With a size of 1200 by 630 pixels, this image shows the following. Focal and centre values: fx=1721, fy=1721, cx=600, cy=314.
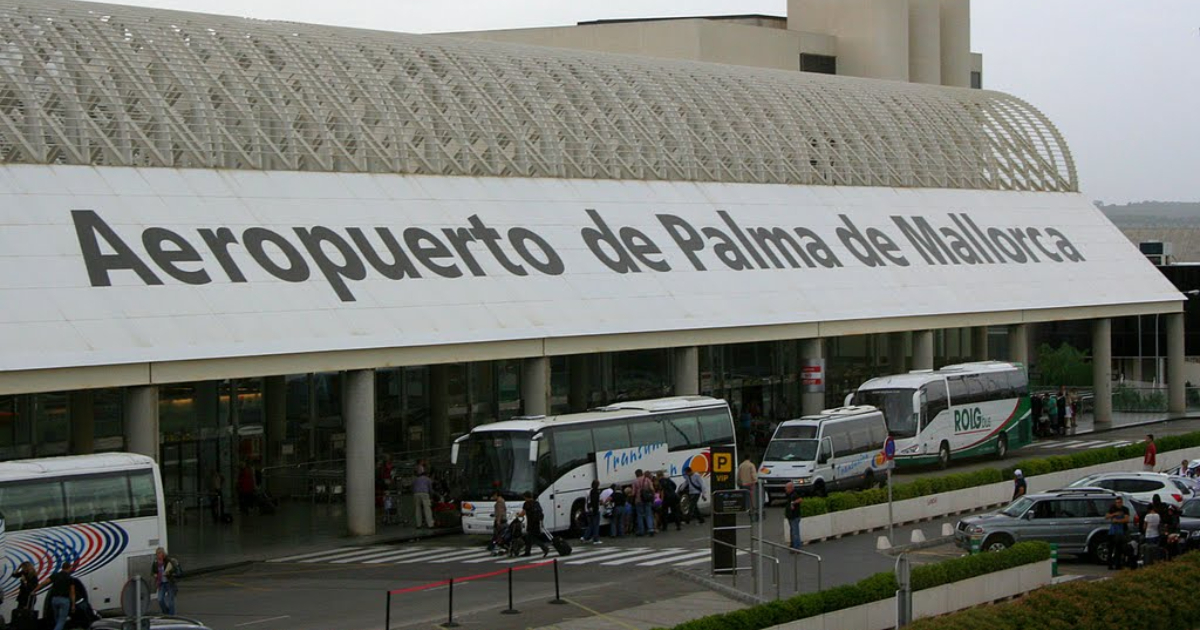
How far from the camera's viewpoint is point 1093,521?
35.0m

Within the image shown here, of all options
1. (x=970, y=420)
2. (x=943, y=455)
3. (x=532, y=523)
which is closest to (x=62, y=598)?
(x=532, y=523)

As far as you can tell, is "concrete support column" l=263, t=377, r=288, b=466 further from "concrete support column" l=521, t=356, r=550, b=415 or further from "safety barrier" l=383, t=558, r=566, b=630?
"safety barrier" l=383, t=558, r=566, b=630

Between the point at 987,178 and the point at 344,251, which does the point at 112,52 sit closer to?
the point at 344,251

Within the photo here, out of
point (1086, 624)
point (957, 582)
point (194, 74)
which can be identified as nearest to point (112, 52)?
point (194, 74)

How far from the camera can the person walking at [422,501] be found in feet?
134

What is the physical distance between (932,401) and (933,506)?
388 inches

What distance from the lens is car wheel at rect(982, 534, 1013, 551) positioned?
114 ft

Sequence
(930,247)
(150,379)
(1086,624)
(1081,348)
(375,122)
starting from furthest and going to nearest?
(1081,348)
(930,247)
(375,122)
(150,379)
(1086,624)

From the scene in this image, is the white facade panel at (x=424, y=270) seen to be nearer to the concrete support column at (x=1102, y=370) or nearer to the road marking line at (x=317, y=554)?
the concrete support column at (x=1102, y=370)

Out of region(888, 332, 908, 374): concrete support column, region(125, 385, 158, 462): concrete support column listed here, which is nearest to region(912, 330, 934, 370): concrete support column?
region(888, 332, 908, 374): concrete support column

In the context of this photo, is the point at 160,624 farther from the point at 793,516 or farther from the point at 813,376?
the point at 813,376

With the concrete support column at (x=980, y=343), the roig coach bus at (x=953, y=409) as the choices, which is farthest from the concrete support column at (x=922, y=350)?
the concrete support column at (x=980, y=343)

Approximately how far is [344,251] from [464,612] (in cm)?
1479

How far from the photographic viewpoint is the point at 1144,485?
39.0m
